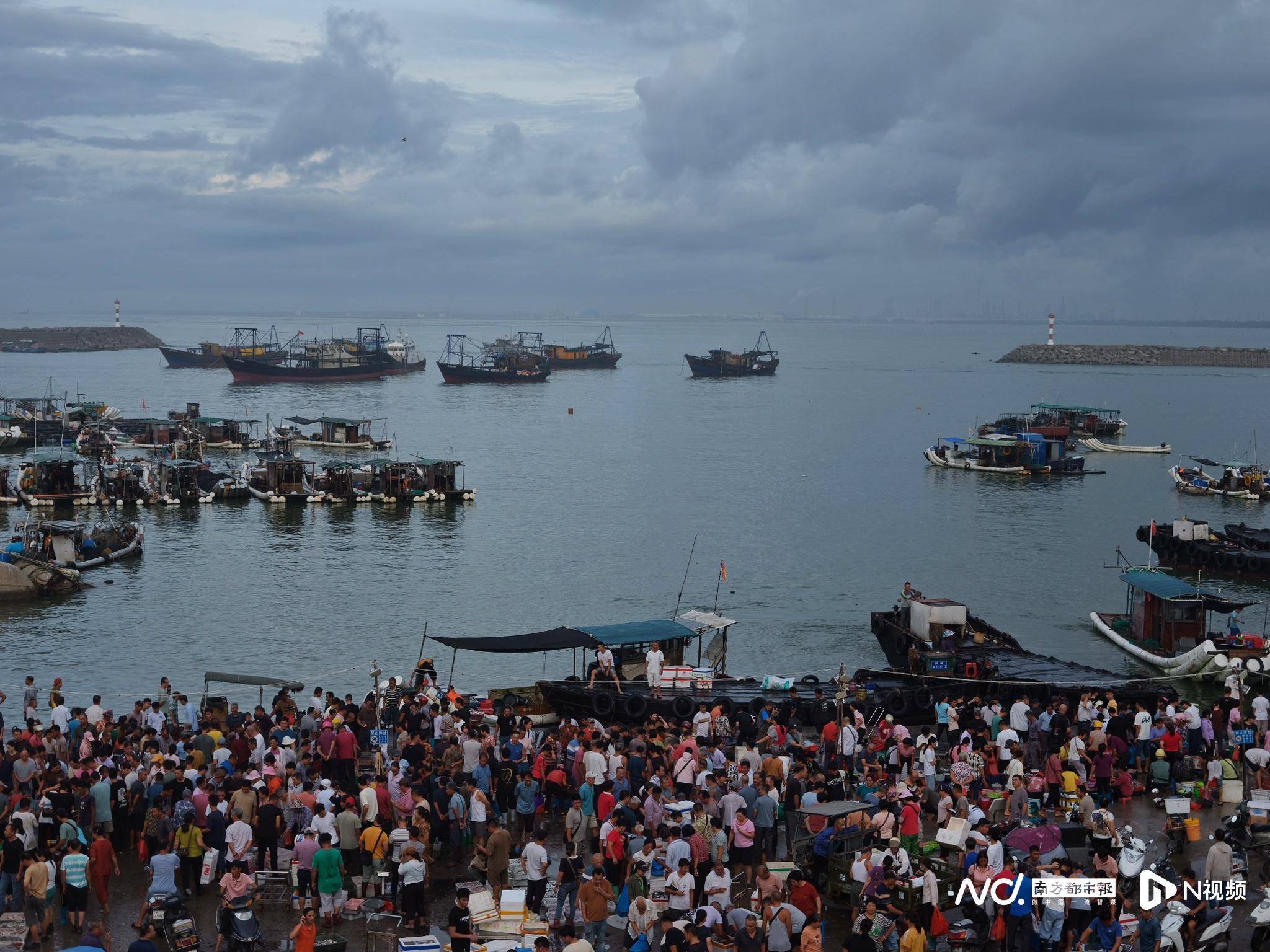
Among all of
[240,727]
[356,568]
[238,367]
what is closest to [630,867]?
[240,727]

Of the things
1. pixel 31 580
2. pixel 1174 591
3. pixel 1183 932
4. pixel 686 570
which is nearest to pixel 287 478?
pixel 31 580

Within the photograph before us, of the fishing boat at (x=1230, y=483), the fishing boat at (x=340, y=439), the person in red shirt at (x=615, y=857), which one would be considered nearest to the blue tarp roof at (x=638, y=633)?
the person in red shirt at (x=615, y=857)

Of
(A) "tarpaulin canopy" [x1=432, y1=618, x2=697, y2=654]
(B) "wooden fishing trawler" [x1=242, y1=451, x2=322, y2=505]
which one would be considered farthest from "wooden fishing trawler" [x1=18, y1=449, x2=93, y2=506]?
(A) "tarpaulin canopy" [x1=432, y1=618, x2=697, y2=654]

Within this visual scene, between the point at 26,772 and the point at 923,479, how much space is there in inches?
2590

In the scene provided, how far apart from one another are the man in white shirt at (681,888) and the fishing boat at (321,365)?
146984 mm

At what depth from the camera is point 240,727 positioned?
1784 cm

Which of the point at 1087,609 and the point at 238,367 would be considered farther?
the point at 238,367

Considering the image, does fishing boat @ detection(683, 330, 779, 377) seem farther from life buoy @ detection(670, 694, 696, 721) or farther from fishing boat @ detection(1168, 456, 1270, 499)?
life buoy @ detection(670, 694, 696, 721)

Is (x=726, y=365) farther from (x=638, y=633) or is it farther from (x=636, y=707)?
(x=636, y=707)

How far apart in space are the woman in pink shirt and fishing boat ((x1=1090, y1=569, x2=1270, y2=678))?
1897 centimetres

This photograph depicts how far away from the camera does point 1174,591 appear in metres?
31.5

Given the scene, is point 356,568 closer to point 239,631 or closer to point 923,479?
point 239,631

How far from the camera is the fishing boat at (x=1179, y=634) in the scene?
29.2 m

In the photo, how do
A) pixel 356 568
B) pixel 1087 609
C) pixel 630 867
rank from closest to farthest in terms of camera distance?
1. pixel 630 867
2. pixel 1087 609
3. pixel 356 568
